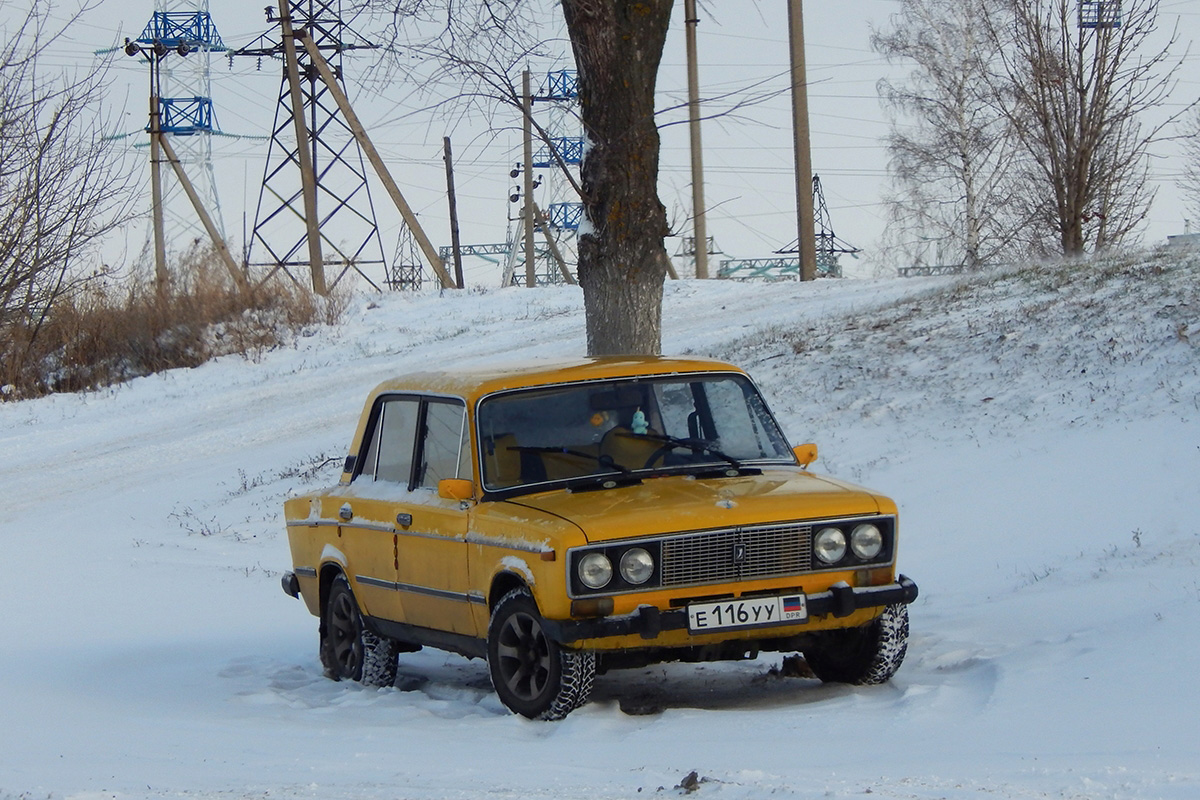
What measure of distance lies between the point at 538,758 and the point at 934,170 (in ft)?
110

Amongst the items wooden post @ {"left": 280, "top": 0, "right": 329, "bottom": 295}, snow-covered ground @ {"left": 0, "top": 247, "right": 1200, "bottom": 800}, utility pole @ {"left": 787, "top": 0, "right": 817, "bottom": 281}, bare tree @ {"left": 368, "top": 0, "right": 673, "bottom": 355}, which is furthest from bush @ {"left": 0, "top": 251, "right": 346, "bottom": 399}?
bare tree @ {"left": 368, "top": 0, "right": 673, "bottom": 355}

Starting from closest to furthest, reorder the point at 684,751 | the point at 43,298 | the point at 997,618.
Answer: the point at 684,751, the point at 997,618, the point at 43,298

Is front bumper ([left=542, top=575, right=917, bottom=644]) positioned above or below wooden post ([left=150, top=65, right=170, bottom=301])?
below

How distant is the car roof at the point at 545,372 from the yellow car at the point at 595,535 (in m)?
0.02

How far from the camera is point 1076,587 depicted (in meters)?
7.89

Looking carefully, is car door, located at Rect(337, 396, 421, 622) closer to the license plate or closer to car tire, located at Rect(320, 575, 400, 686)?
car tire, located at Rect(320, 575, 400, 686)

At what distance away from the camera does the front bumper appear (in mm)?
5859

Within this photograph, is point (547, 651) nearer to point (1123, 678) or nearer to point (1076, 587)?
point (1123, 678)

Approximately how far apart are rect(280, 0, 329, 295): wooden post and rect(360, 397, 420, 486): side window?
83.3 ft

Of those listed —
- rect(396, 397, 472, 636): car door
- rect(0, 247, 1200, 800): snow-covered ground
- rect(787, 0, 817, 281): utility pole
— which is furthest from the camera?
rect(787, 0, 817, 281): utility pole

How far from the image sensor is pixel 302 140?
33000 mm

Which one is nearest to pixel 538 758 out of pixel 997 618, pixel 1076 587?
pixel 997 618

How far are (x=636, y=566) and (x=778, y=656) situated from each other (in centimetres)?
221

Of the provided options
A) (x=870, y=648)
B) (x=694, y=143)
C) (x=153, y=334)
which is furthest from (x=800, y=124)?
(x=870, y=648)
